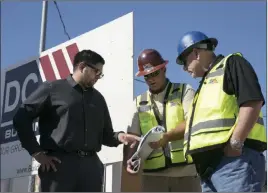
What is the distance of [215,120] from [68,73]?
9.45ft

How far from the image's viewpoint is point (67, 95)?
342 centimetres

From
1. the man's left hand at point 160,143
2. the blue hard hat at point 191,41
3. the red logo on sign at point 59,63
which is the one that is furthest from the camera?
the red logo on sign at point 59,63

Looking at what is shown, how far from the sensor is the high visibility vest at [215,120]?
8.16ft

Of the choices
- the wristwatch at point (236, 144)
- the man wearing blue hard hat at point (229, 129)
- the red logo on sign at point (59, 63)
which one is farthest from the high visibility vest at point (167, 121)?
the red logo on sign at point (59, 63)

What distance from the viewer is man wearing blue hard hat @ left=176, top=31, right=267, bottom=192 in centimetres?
238

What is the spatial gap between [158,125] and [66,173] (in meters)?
0.91

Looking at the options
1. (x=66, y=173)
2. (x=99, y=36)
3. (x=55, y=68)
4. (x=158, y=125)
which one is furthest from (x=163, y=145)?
(x=55, y=68)

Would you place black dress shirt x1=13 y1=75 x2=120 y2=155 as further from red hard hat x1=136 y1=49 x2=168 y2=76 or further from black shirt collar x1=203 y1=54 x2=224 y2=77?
black shirt collar x1=203 y1=54 x2=224 y2=77

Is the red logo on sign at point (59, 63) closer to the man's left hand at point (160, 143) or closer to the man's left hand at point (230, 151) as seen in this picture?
the man's left hand at point (160, 143)

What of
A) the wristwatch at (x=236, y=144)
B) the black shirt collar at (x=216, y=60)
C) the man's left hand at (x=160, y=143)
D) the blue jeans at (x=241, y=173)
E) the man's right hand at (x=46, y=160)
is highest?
the black shirt collar at (x=216, y=60)

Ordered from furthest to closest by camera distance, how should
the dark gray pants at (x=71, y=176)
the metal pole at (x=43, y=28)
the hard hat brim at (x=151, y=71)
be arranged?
the metal pole at (x=43, y=28), the hard hat brim at (x=151, y=71), the dark gray pants at (x=71, y=176)

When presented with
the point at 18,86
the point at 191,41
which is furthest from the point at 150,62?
the point at 18,86

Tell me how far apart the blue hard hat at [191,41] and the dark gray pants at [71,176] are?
110 cm

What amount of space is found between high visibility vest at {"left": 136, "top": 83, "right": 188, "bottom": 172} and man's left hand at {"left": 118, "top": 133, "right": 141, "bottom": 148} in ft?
0.48
